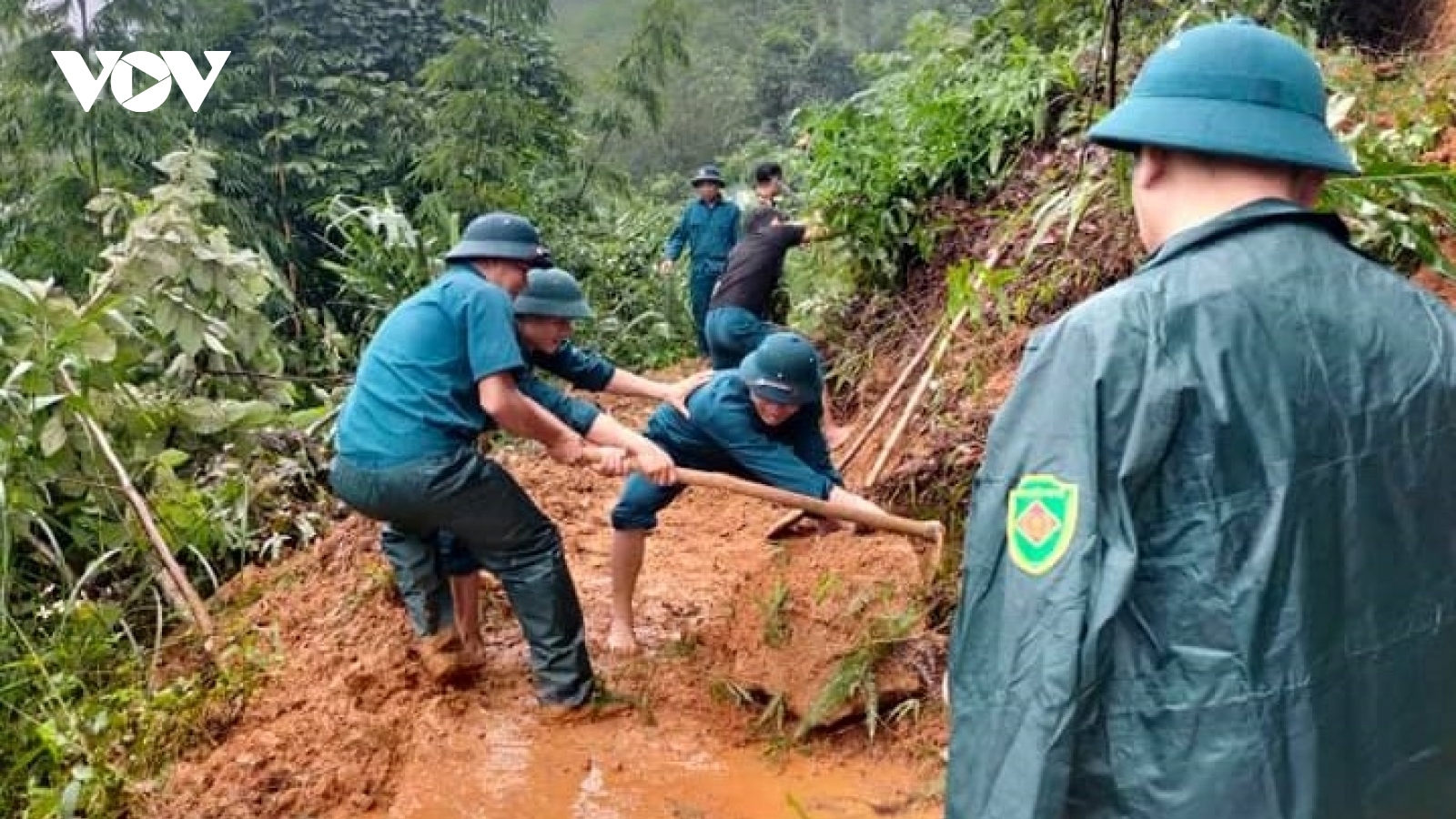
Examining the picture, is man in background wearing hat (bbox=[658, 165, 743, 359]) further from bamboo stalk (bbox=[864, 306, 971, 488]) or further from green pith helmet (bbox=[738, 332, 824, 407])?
green pith helmet (bbox=[738, 332, 824, 407])

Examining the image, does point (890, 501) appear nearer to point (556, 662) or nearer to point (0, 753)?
point (556, 662)

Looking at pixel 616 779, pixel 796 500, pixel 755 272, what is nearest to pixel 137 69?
pixel 755 272

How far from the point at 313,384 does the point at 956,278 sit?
409cm

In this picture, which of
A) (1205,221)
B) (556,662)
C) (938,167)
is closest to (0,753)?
(556,662)

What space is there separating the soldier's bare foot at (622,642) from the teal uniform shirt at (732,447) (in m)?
0.41

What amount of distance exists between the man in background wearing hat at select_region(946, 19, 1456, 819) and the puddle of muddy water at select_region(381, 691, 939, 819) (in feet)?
6.00

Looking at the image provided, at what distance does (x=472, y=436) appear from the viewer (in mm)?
3695

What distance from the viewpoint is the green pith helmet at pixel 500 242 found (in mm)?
3674

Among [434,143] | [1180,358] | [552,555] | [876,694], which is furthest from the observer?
[434,143]

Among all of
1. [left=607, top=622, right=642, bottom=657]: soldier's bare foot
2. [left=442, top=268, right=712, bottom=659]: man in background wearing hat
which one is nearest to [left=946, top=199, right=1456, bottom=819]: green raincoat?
[left=442, top=268, right=712, bottom=659]: man in background wearing hat

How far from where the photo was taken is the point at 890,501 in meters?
4.49

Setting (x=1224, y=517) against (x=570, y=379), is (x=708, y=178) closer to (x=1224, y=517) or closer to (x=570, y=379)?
(x=570, y=379)

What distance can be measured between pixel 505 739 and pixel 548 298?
4.72 ft

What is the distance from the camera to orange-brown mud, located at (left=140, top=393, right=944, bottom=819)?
10.7 ft
